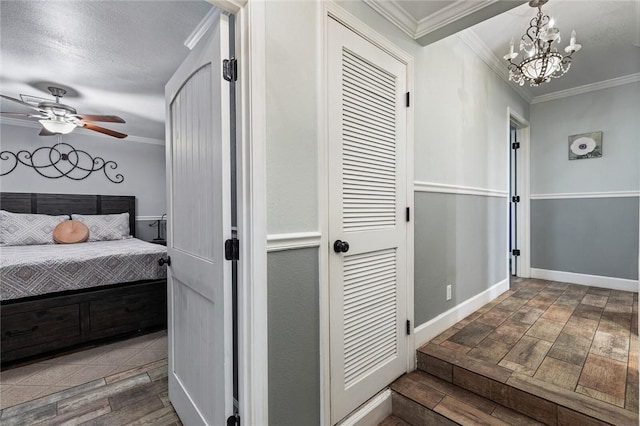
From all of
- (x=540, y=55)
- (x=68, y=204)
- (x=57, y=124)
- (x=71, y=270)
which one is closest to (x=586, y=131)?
(x=540, y=55)

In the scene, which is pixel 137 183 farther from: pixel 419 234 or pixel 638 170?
pixel 638 170

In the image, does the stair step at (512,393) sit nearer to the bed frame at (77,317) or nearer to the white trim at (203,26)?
the bed frame at (77,317)

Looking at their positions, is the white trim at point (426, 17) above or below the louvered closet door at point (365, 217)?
above

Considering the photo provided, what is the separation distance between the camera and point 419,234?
6.61 feet

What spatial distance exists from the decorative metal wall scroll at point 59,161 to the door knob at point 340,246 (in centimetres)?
483

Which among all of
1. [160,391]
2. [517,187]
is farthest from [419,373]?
[517,187]

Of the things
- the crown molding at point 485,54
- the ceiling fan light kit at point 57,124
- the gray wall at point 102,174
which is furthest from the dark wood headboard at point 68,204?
the crown molding at point 485,54

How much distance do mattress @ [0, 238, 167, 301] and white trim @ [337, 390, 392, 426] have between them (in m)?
2.29

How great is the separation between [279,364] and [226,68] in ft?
4.02

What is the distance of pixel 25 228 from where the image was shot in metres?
3.54

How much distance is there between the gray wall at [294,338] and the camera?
1205 millimetres

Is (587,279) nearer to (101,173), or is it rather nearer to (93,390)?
(93,390)

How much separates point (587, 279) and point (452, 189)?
2563 mm

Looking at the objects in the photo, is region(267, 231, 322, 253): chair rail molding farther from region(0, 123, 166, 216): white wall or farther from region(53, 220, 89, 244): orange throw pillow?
region(0, 123, 166, 216): white wall
